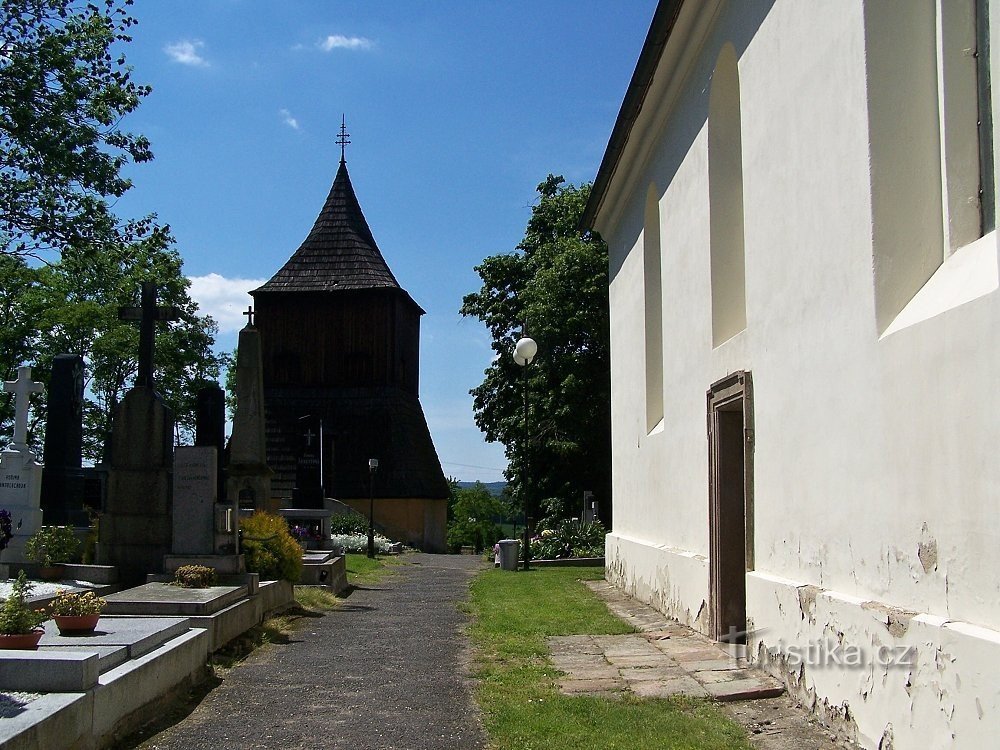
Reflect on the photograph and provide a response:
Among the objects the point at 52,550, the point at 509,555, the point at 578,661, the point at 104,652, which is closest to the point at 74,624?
the point at 104,652

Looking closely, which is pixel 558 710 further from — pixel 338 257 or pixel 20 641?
pixel 338 257

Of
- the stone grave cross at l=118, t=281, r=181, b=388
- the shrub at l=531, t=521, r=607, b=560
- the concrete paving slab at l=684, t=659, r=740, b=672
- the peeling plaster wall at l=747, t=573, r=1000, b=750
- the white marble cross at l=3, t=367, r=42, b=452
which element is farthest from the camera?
the shrub at l=531, t=521, r=607, b=560

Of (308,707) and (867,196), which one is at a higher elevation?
(867,196)

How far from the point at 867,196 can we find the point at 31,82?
1419 cm

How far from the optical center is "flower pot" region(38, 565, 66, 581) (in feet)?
42.4

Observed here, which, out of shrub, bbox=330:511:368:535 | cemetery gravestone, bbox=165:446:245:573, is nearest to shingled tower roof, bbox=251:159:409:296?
shrub, bbox=330:511:368:535

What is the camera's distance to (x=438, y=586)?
19.0 metres

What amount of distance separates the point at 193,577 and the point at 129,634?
3.25 metres

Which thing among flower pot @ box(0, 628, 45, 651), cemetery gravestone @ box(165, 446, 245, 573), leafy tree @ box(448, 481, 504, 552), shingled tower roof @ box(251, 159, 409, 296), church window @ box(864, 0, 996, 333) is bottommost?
leafy tree @ box(448, 481, 504, 552)

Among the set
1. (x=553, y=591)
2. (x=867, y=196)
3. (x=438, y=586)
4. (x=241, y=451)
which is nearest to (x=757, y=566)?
(x=867, y=196)

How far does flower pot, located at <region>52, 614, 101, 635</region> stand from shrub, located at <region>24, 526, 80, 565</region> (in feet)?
20.2

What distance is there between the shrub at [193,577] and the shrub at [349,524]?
26258 mm

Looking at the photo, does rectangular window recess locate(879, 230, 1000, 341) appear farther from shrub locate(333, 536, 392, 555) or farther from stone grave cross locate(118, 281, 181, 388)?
shrub locate(333, 536, 392, 555)

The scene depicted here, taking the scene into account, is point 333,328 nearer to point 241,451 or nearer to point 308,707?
point 241,451
